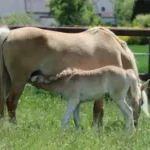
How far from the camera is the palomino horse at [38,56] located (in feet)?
25.1

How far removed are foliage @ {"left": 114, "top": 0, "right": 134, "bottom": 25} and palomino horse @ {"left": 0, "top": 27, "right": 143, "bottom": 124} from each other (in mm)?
35815

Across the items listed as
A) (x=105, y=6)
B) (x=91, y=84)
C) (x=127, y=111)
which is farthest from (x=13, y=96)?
(x=105, y=6)

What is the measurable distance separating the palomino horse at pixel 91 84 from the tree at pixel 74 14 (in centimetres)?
3319

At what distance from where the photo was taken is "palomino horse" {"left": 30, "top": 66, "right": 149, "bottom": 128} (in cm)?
723

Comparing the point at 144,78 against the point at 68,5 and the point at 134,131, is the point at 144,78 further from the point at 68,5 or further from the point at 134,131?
the point at 68,5

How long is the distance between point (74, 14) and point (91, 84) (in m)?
34.4

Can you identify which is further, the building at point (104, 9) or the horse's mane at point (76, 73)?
the building at point (104, 9)

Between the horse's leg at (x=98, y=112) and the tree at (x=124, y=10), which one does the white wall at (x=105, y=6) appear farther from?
the horse's leg at (x=98, y=112)

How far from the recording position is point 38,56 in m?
7.66

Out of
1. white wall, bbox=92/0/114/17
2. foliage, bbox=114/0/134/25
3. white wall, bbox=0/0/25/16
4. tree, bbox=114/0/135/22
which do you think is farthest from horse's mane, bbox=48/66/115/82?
white wall, bbox=92/0/114/17

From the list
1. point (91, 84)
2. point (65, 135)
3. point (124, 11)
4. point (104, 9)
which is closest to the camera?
point (65, 135)

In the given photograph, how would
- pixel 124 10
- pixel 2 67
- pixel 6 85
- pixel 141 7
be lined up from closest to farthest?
pixel 2 67 < pixel 6 85 < pixel 141 7 < pixel 124 10

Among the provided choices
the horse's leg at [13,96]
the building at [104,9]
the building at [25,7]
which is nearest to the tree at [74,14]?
the building at [25,7]

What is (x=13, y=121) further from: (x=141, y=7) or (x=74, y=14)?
(x=141, y=7)
